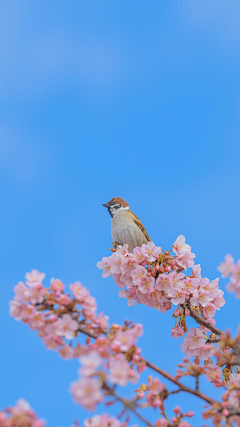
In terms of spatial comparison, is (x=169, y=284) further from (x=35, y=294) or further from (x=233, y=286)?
(x=35, y=294)

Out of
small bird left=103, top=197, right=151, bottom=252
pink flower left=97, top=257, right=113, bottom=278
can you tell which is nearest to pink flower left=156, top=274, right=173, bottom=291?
pink flower left=97, top=257, right=113, bottom=278

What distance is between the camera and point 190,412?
344 centimetres

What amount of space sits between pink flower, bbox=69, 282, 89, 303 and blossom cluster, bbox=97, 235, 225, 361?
6.35ft

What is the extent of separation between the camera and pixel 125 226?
8570 mm

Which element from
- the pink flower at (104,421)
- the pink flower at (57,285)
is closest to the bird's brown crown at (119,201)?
the pink flower at (57,285)

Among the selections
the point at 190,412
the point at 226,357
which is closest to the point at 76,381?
the point at 190,412

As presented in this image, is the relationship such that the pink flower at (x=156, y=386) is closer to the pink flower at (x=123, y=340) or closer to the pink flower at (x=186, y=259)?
the pink flower at (x=123, y=340)

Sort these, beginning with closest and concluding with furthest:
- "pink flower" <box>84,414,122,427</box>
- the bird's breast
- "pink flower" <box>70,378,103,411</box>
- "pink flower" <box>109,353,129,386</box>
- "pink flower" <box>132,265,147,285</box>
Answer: "pink flower" <box>70,378,103,411</box> < "pink flower" <box>109,353,129,386</box> < "pink flower" <box>84,414,122,427</box> < "pink flower" <box>132,265,147,285</box> < the bird's breast

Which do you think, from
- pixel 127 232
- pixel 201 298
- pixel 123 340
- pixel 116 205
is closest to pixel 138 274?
pixel 201 298

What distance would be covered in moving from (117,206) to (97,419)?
6206mm

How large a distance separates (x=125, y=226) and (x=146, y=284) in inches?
127

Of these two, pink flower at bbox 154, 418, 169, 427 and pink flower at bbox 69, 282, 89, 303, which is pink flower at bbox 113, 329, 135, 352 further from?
pink flower at bbox 154, 418, 169, 427

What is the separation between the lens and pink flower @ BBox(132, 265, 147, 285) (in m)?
5.34

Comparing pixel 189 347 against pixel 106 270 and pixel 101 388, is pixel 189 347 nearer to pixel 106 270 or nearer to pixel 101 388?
pixel 106 270
